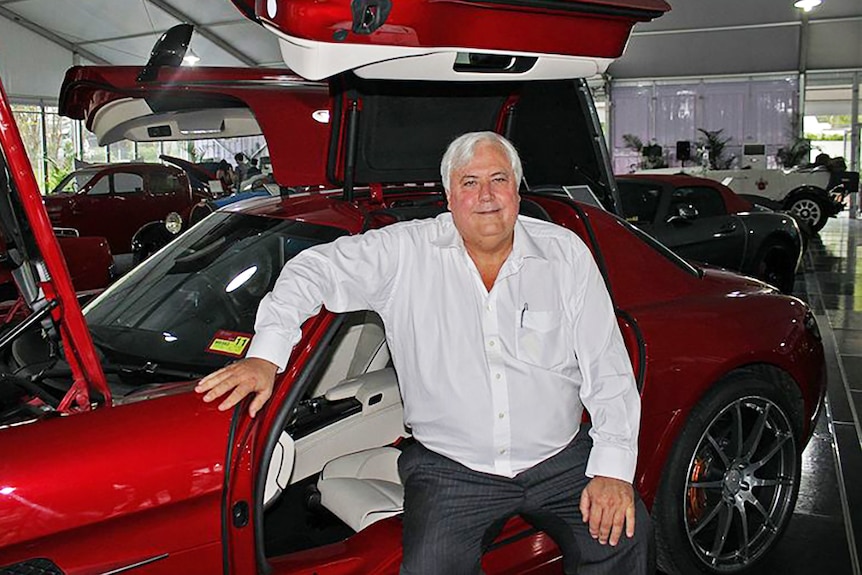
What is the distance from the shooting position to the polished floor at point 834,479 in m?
3.21

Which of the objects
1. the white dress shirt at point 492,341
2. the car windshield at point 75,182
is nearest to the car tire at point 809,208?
the car windshield at point 75,182

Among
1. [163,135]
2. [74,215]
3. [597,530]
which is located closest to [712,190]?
[163,135]

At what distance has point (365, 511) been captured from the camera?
243 cm

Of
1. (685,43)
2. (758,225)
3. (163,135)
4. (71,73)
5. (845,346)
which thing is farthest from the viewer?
(685,43)

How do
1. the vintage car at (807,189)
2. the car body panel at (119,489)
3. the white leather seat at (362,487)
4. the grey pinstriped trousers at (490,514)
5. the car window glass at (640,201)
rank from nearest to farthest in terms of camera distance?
the car body panel at (119,489) < the grey pinstriped trousers at (490,514) < the white leather seat at (362,487) < the car window glass at (640,201) < the vintage car at (807,189)

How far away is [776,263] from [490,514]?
7.20 meters

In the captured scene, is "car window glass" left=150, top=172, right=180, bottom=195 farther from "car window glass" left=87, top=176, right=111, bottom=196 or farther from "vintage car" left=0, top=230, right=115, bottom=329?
"vintage car" left=0, top=230, right=115, bottom=329

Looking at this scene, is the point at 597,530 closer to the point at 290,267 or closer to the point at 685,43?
the point at 290,267

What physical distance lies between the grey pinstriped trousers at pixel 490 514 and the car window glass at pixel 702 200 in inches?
252

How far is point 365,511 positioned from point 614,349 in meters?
0.87

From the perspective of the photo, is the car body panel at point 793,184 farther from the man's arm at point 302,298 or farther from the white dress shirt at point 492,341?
the man's arm at point 302,298

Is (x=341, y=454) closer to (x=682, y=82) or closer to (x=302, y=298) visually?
(x=302, y=298)

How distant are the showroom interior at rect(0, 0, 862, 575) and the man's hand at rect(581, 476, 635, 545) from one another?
11120mm

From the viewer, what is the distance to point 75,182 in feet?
43.6
